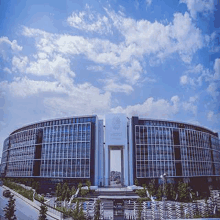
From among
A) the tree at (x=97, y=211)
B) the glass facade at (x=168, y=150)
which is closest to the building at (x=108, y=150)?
the glass facade at (x=168, y=150)

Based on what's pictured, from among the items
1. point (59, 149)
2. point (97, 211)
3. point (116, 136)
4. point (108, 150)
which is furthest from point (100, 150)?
point (97, 211)

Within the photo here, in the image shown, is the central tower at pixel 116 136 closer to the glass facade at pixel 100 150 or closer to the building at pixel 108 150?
the building at pixel 108 150

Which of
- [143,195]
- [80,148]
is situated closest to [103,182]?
[80,148]

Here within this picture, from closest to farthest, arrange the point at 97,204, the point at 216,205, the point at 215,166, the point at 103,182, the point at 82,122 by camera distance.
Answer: the point at 97,204 < the point at 216,205 < the point at 103,182 < the point at 82,122 < the point at 215,166

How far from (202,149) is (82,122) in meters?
19.2

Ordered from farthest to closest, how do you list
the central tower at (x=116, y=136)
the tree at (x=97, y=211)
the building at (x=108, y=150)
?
the central tower at (x=116, y=136) → the building at (x=108, y=150) → the tree at (x=97, y=211)

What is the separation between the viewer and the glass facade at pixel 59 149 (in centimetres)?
2589

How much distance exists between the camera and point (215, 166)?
34.1 m

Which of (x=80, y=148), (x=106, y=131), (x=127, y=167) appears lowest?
(x=127, y=167)

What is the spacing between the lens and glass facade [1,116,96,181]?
2589cm

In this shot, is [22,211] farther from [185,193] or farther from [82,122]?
[82,122]

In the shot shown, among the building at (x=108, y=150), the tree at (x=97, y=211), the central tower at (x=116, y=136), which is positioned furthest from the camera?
the central tower at (x=116, y=136)

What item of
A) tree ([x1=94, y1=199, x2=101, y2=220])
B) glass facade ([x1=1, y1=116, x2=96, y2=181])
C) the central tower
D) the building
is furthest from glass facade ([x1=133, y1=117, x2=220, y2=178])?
tree ([x1=94, y1=199, x2=101, y2=220])

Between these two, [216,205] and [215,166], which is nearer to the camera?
[216,205]
